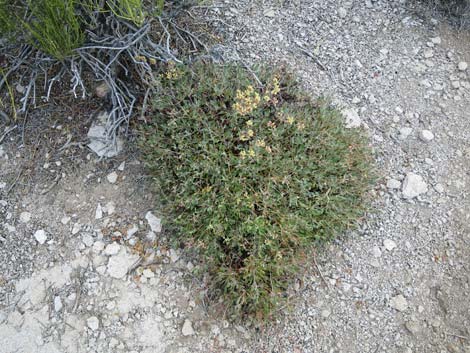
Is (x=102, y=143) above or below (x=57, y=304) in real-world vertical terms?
above

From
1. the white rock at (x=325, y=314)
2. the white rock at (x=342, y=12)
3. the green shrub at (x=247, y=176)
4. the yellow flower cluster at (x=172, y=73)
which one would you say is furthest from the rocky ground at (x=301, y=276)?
the yellow flower cluster at (x=172, y=73)

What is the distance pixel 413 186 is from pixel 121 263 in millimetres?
2061

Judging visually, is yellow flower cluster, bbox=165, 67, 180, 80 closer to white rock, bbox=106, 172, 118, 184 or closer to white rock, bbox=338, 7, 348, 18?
white rock, bbox=106, 172, 118, 184

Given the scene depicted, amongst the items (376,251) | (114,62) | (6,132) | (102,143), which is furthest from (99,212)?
(376,251)

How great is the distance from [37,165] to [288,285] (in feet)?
6.18

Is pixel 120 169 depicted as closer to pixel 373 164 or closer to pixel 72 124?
pixel 72 124

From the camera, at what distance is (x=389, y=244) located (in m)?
3.15

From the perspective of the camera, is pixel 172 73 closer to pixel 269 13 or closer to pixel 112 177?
pixel 112 177

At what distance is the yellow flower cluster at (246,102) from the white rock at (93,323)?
1.55 m

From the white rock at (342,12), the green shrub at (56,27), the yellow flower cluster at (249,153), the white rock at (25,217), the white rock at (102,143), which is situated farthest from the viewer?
the white rock at (342,12)

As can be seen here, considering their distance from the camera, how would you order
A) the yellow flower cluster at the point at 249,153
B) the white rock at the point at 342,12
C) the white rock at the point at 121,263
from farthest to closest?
the white rock at the point at 342,12
the white rock at the point at 121,263
the yellow flower cluster at the point at 249,153

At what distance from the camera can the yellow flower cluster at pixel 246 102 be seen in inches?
114

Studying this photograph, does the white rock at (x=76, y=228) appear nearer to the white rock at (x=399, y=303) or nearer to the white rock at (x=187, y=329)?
the white rock at (x=187, y=329)

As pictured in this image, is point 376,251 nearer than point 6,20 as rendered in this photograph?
No
